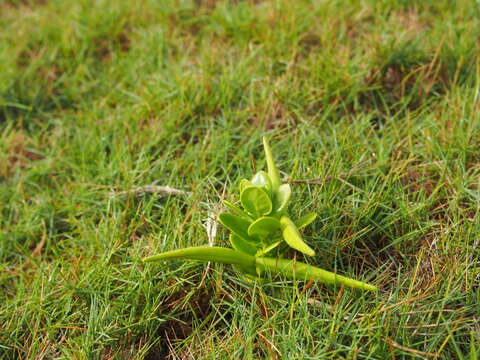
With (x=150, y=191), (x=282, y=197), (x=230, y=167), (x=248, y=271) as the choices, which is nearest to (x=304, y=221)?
(x=282, y=197)

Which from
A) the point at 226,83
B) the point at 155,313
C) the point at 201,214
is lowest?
the point at 155,313

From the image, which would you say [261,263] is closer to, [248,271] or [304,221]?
[248,271]

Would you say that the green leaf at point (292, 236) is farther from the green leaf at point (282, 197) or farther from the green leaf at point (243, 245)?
the green leaf at point (243, 245)

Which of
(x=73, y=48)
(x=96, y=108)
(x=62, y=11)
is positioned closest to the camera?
(x=96, y=108)

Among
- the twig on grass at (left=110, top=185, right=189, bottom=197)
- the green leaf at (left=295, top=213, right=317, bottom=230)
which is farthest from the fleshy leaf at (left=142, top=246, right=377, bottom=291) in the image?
the twig on grass at (left=110, top=185, right=189, bottom=197)

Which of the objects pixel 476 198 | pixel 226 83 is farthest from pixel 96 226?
pixel 476 198

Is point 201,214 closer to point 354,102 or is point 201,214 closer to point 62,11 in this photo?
point 354,102
